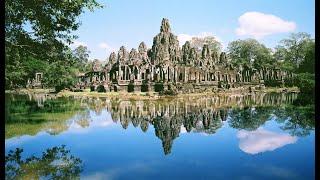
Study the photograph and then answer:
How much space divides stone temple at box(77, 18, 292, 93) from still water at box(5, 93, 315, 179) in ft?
47.4

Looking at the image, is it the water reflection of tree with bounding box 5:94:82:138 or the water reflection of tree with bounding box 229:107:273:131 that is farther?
the water reflection of tree with bounding box 229:107:273:131

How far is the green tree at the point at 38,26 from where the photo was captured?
1614 centimetres

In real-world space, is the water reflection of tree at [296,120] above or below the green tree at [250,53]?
below

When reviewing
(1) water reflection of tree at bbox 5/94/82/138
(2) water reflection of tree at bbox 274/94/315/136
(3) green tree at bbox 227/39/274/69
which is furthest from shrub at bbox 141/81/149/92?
(3) green tree at bbox 227/39/274/69

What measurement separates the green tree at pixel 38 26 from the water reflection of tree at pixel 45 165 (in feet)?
21.1

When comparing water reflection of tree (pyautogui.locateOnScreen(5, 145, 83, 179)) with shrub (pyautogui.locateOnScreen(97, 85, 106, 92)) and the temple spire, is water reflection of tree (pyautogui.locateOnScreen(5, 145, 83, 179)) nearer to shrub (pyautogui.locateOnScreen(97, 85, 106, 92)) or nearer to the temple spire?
shrub (pyautogui.locateOnScreen(97, 85, 106, 92))

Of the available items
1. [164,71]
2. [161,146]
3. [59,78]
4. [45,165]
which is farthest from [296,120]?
[59,78]

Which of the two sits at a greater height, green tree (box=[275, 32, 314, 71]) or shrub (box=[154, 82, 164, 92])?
green tree (box=[275, 32, 314, 71])

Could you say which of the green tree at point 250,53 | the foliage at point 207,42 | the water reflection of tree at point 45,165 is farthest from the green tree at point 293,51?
the water reflection of tree at point 45,165

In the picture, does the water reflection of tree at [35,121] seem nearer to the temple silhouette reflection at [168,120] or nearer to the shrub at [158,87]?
the temple silhouette reflection at [168,120]

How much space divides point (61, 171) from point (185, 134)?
5355 millimetres

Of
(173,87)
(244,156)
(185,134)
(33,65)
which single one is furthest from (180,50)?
(244,156)

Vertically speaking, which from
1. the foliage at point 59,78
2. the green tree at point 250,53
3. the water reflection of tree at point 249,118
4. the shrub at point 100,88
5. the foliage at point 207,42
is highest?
the foliage at point 207,42

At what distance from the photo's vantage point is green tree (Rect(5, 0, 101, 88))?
16141mm
